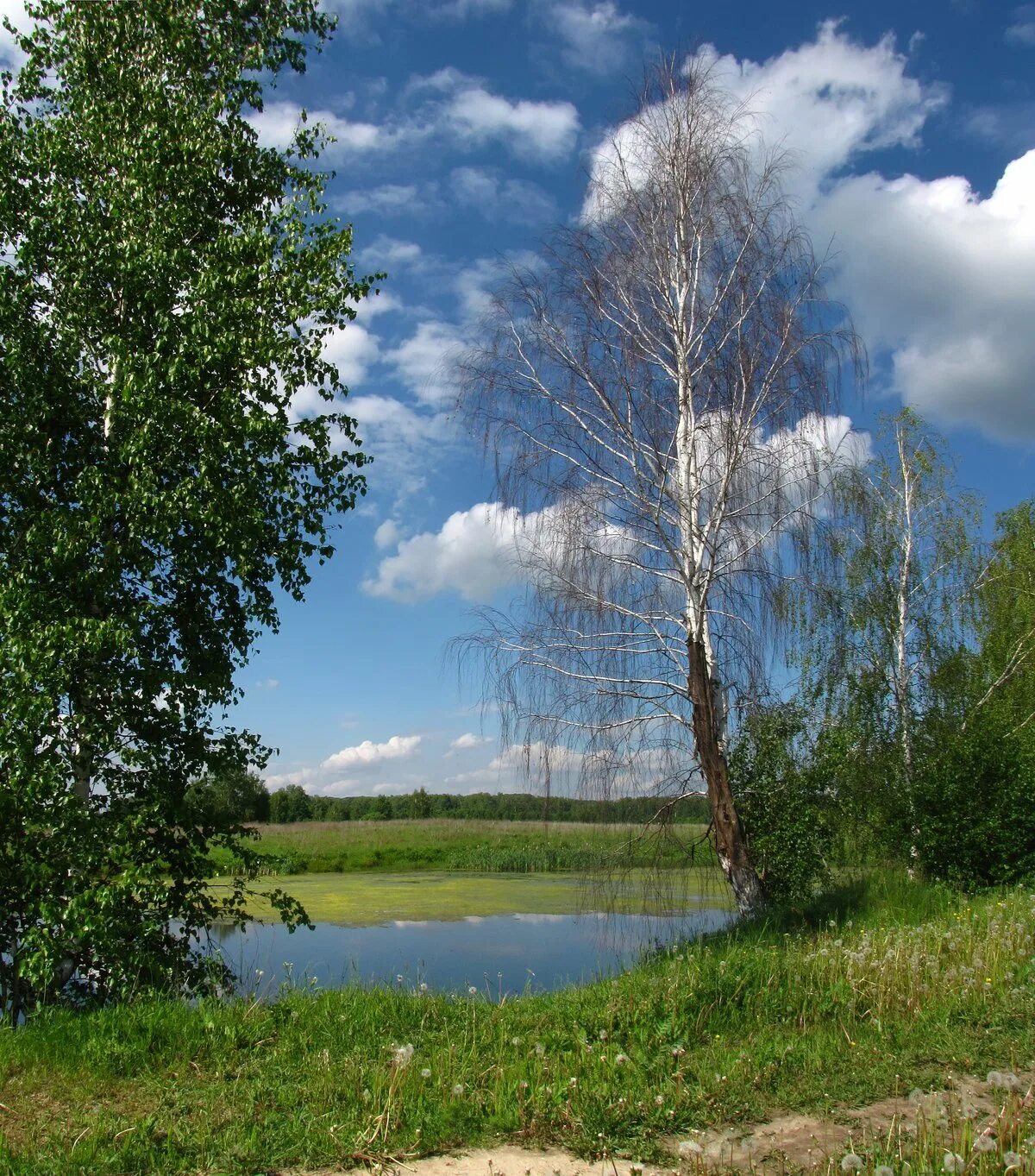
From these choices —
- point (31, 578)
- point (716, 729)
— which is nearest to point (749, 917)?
point (716, 729)

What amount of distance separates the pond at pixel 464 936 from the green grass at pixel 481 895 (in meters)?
0.03

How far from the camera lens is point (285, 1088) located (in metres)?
4.50

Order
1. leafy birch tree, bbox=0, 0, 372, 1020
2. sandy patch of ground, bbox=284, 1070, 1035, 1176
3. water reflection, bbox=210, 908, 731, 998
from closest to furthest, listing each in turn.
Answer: sandy patch of ground, bbox=284, 1070, 1035, 1176 → leafy birch tree, bbox=0, 0, 372, 1020 → water reflection, bbox=210, 908, 731, 998

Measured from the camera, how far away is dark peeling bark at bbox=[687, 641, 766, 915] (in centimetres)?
969

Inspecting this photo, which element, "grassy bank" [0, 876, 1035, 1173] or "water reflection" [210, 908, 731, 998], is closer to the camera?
"grassy bank" [0, 876, 1035, 1173]

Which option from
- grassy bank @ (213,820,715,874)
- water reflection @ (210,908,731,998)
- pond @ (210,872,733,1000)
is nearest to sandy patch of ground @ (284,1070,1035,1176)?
pond @ (210,872,733,1000)

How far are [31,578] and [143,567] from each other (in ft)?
2.75

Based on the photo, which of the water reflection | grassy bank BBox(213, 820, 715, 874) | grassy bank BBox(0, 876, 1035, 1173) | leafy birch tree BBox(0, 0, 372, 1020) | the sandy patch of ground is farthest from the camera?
grassy bank BBox(213, 820, 715, 874)

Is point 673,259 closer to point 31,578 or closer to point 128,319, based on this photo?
point 128,319

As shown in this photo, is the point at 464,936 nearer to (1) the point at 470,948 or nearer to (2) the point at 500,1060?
(1) the point at 470,948

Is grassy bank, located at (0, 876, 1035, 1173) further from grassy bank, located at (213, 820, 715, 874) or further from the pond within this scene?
grassy bank, located at (213, 820, 715, 874)

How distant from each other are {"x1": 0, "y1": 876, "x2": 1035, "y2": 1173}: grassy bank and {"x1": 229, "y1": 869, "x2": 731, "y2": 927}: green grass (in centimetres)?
305

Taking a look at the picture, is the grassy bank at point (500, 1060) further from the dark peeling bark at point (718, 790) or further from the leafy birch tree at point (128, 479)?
the dark peeling bark at point (718, 790)

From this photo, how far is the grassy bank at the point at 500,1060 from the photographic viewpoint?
13.3 feet
